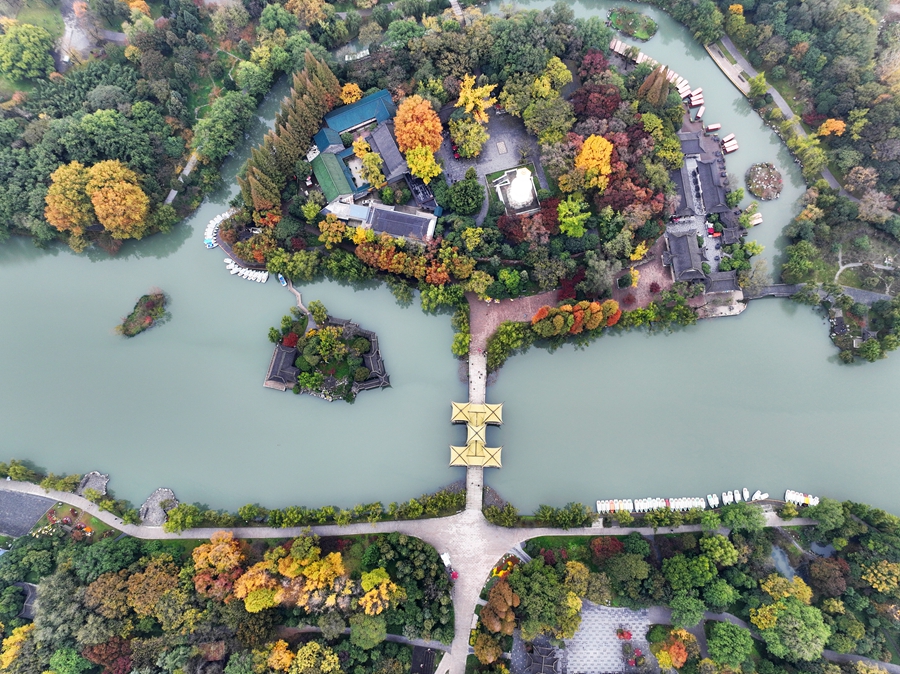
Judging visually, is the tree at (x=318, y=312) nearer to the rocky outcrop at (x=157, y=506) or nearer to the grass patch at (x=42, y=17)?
the rocky outcrop at (x=157, y=506)

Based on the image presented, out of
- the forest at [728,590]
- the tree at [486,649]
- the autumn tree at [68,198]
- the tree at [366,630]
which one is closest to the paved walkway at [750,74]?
the forest at [728,590]

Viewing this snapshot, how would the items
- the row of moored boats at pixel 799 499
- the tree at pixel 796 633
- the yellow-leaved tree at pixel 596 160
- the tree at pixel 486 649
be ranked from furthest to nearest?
the yellow-leaved tree at pixel 596 160
the row of moored boats at pixel 799 499
the tree at pixel 486 649
the tree at pixel 796 633

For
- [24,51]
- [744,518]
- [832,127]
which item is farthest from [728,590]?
[24,51]

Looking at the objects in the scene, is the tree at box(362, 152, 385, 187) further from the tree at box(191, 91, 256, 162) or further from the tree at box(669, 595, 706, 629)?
the tree at box(669, 595, 706, 629)

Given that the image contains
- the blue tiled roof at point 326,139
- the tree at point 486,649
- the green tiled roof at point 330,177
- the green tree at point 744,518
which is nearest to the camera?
the tree at point 486,649

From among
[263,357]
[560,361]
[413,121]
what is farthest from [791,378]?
[263,357]

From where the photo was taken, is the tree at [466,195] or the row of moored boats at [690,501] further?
the tree at [466,195]

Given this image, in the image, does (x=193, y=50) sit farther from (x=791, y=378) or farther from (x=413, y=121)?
(x=791, y=378)
